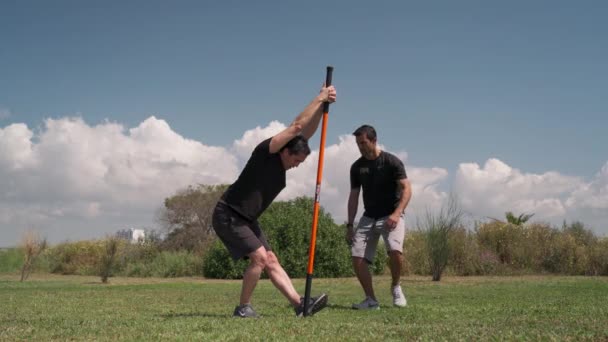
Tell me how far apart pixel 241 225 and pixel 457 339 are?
2.55 m

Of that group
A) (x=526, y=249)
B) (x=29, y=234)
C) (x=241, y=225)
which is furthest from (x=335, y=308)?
(x=526, y=249)

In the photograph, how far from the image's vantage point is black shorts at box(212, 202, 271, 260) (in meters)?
6.34

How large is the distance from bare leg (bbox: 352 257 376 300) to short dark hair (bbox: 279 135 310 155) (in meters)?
2.54

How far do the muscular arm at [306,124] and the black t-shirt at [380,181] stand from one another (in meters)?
1.54

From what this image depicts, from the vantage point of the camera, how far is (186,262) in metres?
24.2

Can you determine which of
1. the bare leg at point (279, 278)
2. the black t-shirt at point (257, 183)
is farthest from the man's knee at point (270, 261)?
the black t-shirt at point (257, 183)

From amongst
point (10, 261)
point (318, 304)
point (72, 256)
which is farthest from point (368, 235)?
point (10, 261)

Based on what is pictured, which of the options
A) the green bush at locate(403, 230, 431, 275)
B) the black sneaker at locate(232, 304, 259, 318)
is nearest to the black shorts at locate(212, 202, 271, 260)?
the black sneaker at locate(232, 304, 259, 318)

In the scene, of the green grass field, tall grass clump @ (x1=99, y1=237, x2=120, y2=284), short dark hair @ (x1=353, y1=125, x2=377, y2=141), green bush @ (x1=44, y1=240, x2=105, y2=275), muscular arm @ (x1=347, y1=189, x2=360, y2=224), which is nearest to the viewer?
the green grass field

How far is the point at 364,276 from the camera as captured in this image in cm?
809

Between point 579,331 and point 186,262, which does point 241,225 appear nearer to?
point 579,331

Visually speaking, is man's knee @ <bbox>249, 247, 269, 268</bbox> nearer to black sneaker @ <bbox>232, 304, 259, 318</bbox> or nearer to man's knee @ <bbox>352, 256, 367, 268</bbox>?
black sneaker @ <bbox>232, 304, 259, 318</bbox>

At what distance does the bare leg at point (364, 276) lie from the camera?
8031mm

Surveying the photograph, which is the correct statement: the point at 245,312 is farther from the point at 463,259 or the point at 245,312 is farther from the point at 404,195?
the point at 463,259
